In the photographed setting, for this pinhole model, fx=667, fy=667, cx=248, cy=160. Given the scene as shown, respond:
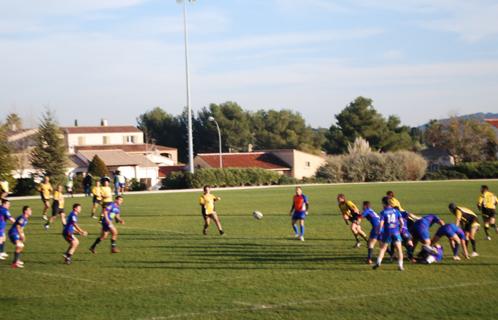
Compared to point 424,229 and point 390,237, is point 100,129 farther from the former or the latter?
point 390,237

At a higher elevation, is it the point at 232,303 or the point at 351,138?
the point at 351,138

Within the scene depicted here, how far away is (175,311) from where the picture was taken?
11977mm

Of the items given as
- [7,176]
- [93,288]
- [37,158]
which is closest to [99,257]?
[93,288]

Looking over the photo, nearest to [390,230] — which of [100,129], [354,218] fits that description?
[354,218]

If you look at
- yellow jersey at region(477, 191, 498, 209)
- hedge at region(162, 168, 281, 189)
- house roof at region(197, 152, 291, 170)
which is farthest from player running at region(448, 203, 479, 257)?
house roof at region(197, 152, 291, 170)

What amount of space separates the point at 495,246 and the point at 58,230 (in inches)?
623

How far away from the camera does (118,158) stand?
74062 mm

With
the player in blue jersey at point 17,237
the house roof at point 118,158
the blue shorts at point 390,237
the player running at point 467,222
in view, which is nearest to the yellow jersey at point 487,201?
Answer: the player running at point 467,222

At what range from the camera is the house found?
80875 mm

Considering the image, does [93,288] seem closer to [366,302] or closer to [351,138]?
[366,302]

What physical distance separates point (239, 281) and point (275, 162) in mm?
68295

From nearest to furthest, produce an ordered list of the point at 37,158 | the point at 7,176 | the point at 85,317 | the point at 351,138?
the point at 85,317, the point at 7,176, the point at 37,158, the point at 351,138

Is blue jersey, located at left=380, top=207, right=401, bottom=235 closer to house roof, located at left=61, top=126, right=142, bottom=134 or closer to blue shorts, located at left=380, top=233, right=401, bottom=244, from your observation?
blue shorts, located at left=380, top=233, right=401, bottom=244

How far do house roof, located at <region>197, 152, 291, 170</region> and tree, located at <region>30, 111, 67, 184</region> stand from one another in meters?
23.5
